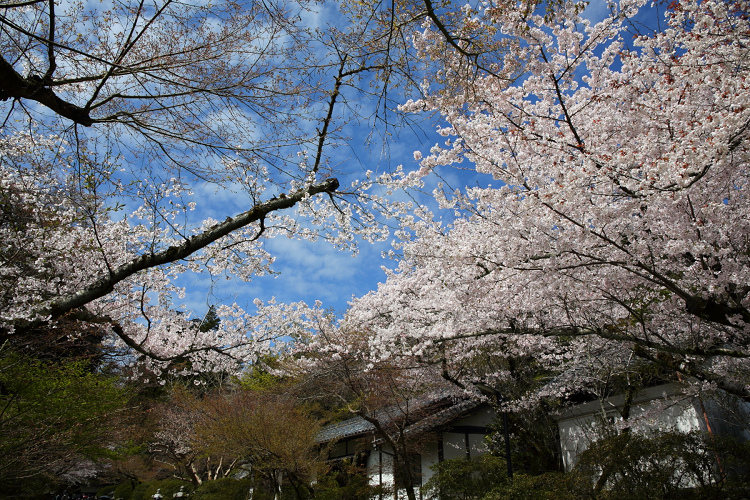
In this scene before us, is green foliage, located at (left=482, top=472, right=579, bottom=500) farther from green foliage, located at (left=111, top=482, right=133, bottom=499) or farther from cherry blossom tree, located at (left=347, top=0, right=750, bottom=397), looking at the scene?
green foliage, located at (left=111, top=482, right=133, bottom=499)

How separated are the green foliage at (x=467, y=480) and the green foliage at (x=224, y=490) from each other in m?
7.48

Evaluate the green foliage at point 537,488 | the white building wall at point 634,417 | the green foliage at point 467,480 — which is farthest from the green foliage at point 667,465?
the green foliage at point 467,480

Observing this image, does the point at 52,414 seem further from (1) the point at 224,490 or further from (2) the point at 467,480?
(2) the point at 467,480

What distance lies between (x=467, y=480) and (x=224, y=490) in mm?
8781

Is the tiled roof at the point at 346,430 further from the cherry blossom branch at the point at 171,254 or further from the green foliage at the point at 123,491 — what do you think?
the green foliage at the point at 123,491

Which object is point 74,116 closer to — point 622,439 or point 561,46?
point 561,46

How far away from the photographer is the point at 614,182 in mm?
4156

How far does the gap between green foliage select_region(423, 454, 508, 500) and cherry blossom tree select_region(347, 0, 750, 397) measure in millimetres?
3047

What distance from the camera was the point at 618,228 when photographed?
4.60 meters

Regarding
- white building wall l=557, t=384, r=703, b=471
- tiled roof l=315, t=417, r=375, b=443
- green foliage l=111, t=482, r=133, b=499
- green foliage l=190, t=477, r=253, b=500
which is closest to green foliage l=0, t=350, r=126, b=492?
green foliage l=190, t=477, r=253, b=500

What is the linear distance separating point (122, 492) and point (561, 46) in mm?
25773

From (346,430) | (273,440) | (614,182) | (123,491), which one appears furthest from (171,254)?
(123,491)

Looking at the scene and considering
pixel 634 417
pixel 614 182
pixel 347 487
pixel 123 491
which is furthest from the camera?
pixel 123 491

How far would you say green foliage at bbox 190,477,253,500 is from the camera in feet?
40.4
